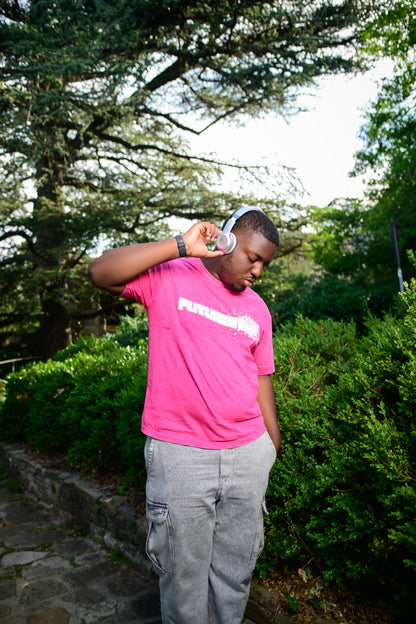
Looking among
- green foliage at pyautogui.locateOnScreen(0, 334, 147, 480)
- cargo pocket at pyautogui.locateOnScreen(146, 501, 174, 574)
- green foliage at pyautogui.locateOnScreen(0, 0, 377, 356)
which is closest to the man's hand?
cargo pocket at pyautogui.locateOnScreen(146, 501, 174, 574)

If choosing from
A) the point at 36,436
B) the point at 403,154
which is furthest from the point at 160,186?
the point at 36,436

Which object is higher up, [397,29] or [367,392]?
[397,29]

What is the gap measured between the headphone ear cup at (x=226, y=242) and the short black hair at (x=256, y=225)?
0.09 metres

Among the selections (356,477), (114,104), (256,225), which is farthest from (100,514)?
(114,104)

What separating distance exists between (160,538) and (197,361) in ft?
2.33

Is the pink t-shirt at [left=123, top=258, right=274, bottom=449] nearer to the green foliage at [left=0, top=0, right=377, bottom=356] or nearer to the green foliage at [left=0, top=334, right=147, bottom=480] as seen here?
the green foliage at [left=0, top=334, right=147, bottom=480]

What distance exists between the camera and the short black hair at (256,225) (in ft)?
6.64

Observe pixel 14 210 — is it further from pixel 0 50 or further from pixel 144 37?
pixel 144 37

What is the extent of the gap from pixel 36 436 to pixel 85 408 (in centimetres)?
150

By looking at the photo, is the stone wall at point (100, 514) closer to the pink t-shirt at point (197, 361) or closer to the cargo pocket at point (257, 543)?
the cargo pocket at point (257, 543)

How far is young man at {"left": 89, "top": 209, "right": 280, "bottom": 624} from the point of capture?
177 cm

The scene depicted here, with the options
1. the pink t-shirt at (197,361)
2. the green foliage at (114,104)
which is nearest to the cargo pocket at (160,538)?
the pink t-shirt at (197,361)

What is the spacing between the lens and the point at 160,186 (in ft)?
43.4

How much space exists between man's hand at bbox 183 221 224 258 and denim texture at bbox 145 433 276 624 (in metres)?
0.81
